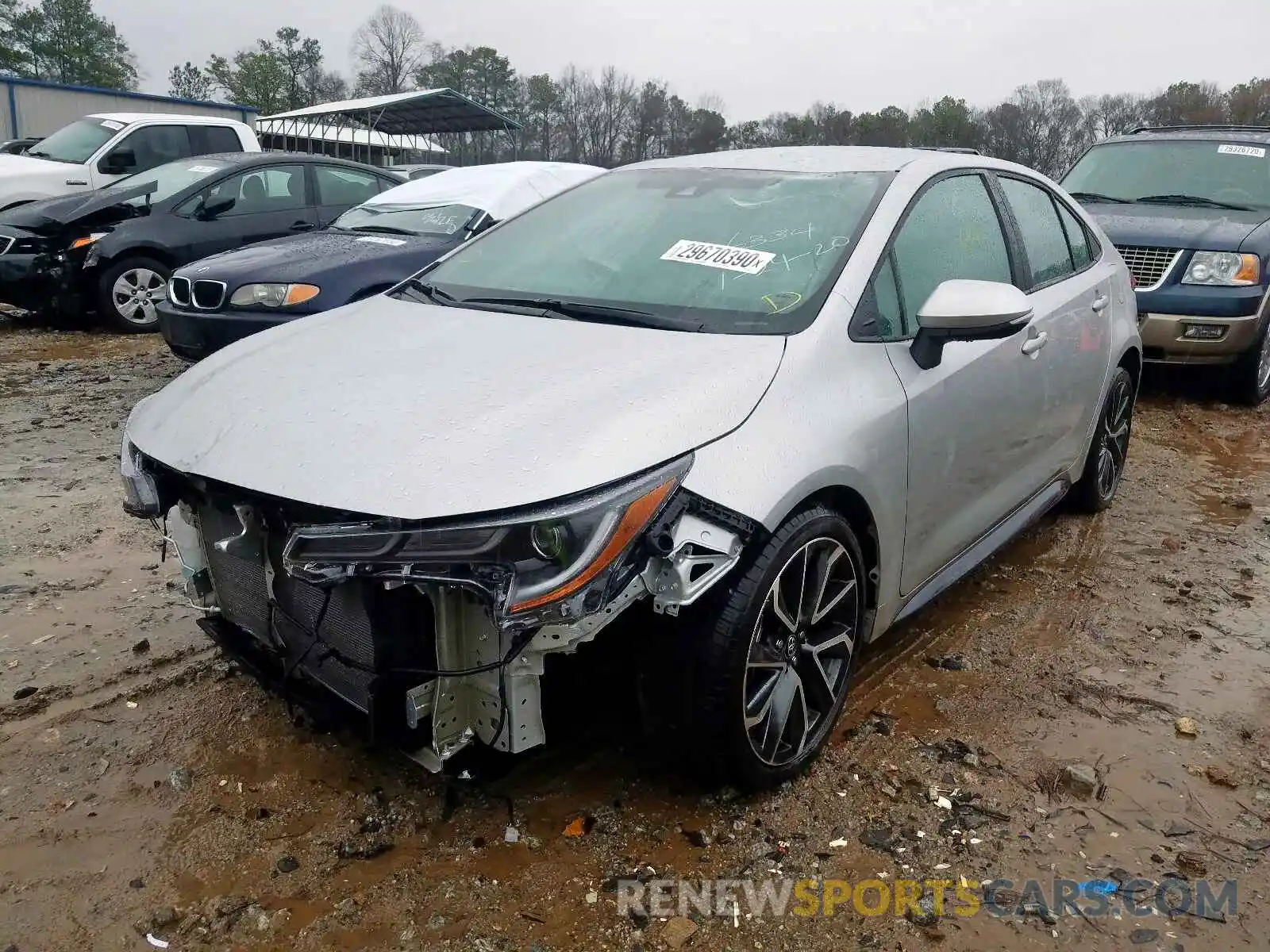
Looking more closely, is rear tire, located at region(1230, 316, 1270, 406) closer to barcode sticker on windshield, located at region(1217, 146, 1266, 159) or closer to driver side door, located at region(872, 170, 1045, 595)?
barcode sticker on windshield, located at region(1217, 146, 1266, 159)

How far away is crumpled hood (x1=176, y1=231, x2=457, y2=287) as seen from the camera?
19.1 ft

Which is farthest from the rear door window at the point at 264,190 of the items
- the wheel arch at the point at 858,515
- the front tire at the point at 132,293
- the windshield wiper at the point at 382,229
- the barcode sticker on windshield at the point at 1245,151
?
the barcode sticker on windshield at the point at 1245,151

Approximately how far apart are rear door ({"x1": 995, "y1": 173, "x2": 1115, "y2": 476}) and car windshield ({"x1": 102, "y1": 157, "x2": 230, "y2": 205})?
22.9 feet

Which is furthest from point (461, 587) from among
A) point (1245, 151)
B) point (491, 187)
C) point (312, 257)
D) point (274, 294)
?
point (1245, 151)

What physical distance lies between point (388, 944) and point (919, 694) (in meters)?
1.78

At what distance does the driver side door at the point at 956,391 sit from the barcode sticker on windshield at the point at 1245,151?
17.9 feet

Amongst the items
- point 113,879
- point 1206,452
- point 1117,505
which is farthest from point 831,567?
point 1206,452

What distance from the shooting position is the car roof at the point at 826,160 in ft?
10.7

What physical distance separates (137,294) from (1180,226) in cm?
822

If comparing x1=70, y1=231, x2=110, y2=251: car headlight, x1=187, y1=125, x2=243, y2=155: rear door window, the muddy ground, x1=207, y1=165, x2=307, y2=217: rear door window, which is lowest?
the muddy ground

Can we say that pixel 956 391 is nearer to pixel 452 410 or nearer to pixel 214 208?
pixel 452 410

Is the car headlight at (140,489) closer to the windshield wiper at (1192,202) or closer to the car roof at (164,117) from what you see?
the windshield wiper at (1192,202)

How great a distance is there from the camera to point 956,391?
2.96m

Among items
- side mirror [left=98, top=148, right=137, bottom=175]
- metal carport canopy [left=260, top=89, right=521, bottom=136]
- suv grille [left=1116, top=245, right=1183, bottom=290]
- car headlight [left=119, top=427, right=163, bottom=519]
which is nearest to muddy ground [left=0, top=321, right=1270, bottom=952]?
car headlight [left=119, top=427, right=163, bottom=519]
